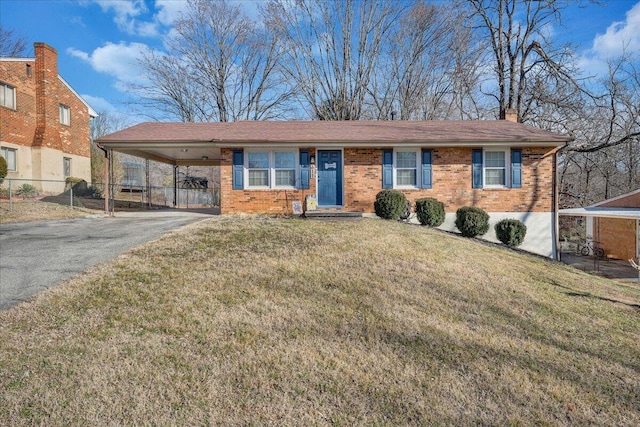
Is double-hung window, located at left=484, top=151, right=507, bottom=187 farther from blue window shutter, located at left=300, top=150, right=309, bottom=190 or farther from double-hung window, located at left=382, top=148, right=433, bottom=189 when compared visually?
blue window shutter, located at left=300, top=150, right=309, bottom=190

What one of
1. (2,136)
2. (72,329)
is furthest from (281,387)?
(2,136)

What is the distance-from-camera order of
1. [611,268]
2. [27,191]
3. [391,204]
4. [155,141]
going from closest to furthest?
1. [391,204]
2. [155,141]
3. [27,191]
4. [611,268]

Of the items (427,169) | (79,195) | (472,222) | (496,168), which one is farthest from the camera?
(79,195)

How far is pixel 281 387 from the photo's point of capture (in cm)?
288

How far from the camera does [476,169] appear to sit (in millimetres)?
12078

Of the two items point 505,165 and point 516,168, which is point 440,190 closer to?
point 505,165

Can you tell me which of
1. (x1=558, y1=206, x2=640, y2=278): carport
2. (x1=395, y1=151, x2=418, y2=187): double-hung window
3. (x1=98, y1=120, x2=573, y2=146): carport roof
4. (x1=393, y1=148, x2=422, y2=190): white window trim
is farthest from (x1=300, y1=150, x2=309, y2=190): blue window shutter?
(x1=558, y1=206, x2=640, y2=278): carport

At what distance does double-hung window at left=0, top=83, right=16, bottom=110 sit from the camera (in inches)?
617

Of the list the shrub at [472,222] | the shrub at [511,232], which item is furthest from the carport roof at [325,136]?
the shrub at [511,232]

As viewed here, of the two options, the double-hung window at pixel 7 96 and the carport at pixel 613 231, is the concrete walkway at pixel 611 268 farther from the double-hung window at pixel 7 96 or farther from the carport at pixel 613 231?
the double-hung window at pixel 7 96

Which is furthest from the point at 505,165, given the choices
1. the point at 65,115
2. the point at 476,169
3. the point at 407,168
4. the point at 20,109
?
the point at 65,115

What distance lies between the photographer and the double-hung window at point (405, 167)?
12.3m

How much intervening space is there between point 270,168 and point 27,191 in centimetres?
1165

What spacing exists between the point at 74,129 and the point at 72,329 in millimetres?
21115
